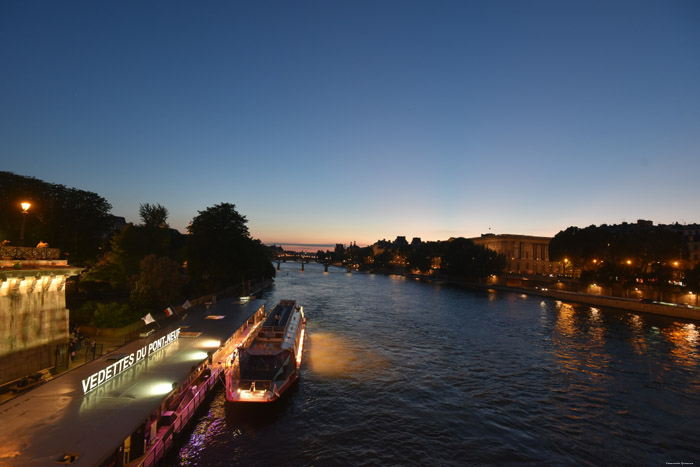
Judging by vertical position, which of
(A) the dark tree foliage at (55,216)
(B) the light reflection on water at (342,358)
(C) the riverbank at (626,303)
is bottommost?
(B) the light reflection on water at (342,358)

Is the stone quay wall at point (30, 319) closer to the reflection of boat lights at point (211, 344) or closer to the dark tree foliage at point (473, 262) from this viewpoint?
the reflection of boat lights at point (211, 344)

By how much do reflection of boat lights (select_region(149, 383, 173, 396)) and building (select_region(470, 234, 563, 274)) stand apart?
178m

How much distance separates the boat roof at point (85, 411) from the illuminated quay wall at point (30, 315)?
4466 mm

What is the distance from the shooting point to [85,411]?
16266mm

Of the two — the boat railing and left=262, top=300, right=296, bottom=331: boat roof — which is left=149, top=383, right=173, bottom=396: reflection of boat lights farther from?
left=262, top=300, right=296, bottom=331: boat roof

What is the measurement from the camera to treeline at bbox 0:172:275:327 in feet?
150

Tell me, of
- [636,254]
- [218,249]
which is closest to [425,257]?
[636,254]

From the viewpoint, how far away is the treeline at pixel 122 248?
45.7 m

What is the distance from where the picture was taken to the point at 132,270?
59.5 metres

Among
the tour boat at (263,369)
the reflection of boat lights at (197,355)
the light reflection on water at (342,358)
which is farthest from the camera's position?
the light reflection on water at (342,358)

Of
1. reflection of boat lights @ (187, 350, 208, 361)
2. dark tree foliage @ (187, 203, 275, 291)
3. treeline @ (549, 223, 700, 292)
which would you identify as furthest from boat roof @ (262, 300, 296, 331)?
treeline @ (549, 223, 700, 292)

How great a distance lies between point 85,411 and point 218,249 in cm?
6300

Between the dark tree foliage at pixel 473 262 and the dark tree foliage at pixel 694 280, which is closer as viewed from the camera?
the dark tree foliage at pixel 694 280

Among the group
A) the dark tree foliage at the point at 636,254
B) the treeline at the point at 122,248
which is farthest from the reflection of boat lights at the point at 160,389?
the dark tree foliage at the point at 636,254
